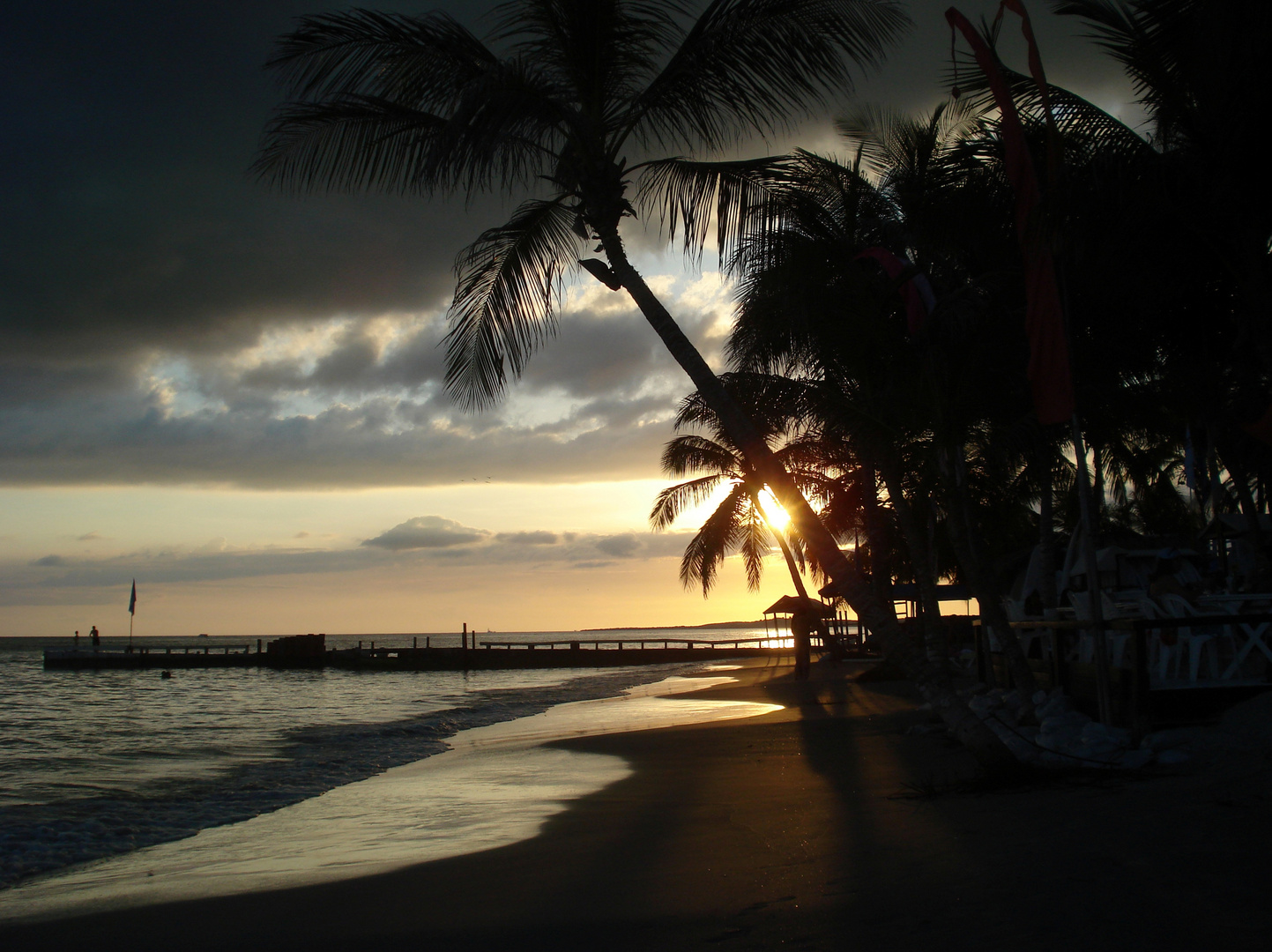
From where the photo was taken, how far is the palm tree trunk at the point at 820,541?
6094 mm

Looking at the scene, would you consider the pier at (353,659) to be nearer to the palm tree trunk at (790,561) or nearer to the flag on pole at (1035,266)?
the palm tree trunk at (790,561)

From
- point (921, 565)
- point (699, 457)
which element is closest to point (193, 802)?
point (921, 565)

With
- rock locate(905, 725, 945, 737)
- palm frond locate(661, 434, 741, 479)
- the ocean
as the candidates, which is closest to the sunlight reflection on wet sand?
the ocean

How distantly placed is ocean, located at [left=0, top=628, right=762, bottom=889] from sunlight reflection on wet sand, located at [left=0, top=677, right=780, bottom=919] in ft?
1.91

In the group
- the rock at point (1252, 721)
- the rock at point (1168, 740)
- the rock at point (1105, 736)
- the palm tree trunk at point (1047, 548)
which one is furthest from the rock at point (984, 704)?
the rock at point (1252, 721)

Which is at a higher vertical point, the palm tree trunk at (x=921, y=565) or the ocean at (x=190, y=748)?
the palm tree trunk at (x=921, y=565)

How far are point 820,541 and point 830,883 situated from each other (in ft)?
9.85

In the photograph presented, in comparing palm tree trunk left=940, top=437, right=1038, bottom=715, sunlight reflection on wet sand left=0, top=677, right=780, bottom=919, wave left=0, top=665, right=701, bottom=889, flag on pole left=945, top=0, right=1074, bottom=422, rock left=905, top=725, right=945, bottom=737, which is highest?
flag on pole left=945, top=0, right=1074, bottom=422

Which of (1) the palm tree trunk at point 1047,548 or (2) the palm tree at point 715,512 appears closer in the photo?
(1) the palm tree trunk at point 1047,548

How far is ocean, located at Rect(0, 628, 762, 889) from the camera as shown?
8.04m

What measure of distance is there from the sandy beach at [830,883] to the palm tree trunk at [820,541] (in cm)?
43

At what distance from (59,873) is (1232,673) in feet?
29.5

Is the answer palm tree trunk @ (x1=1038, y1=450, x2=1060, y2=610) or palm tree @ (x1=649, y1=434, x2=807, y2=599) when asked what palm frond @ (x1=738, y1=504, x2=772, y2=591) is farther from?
palm tree trunk @ (x1=1038, y1=450, x2=1060, y2=610)

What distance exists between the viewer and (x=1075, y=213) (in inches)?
286
